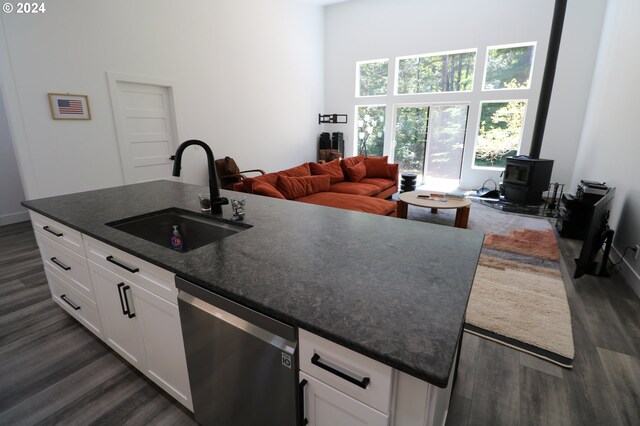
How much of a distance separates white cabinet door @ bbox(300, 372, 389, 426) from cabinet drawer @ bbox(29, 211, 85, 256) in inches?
59.8

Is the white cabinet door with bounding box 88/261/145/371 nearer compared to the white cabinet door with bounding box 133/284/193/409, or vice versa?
the white cabinet door with bounding box 133/284/193/409

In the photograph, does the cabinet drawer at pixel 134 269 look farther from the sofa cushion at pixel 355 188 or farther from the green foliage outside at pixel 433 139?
the green foliage outside at pixel 433 139

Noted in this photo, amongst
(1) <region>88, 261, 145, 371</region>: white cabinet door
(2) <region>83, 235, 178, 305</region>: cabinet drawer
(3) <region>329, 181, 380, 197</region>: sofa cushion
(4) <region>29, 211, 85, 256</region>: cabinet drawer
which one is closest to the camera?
(2) <region>83, 235, 178, 305</region>: cabinet drawer

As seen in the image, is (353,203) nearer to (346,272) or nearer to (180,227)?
(180,227)

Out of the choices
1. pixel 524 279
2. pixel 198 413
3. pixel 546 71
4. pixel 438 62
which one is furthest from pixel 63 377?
pixel 438 62

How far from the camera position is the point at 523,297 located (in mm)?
2525

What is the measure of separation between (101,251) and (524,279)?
3317 mm

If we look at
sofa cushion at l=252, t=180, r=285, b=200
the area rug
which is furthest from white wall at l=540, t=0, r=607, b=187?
sofa cushion at l=252, t=180, r=285, b=200

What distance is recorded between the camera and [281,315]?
849 millimetres

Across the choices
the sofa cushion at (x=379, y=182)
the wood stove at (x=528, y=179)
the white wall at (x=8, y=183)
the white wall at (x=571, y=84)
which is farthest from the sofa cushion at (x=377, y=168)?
the white wall at (x=8, y=183)

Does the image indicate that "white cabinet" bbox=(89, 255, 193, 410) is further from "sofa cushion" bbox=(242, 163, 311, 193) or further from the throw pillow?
the throw pillow

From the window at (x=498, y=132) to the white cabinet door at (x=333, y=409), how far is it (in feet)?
21.7

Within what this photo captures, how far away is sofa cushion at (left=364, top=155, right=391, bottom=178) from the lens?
5836 mm

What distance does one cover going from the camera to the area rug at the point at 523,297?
2.02 meters
